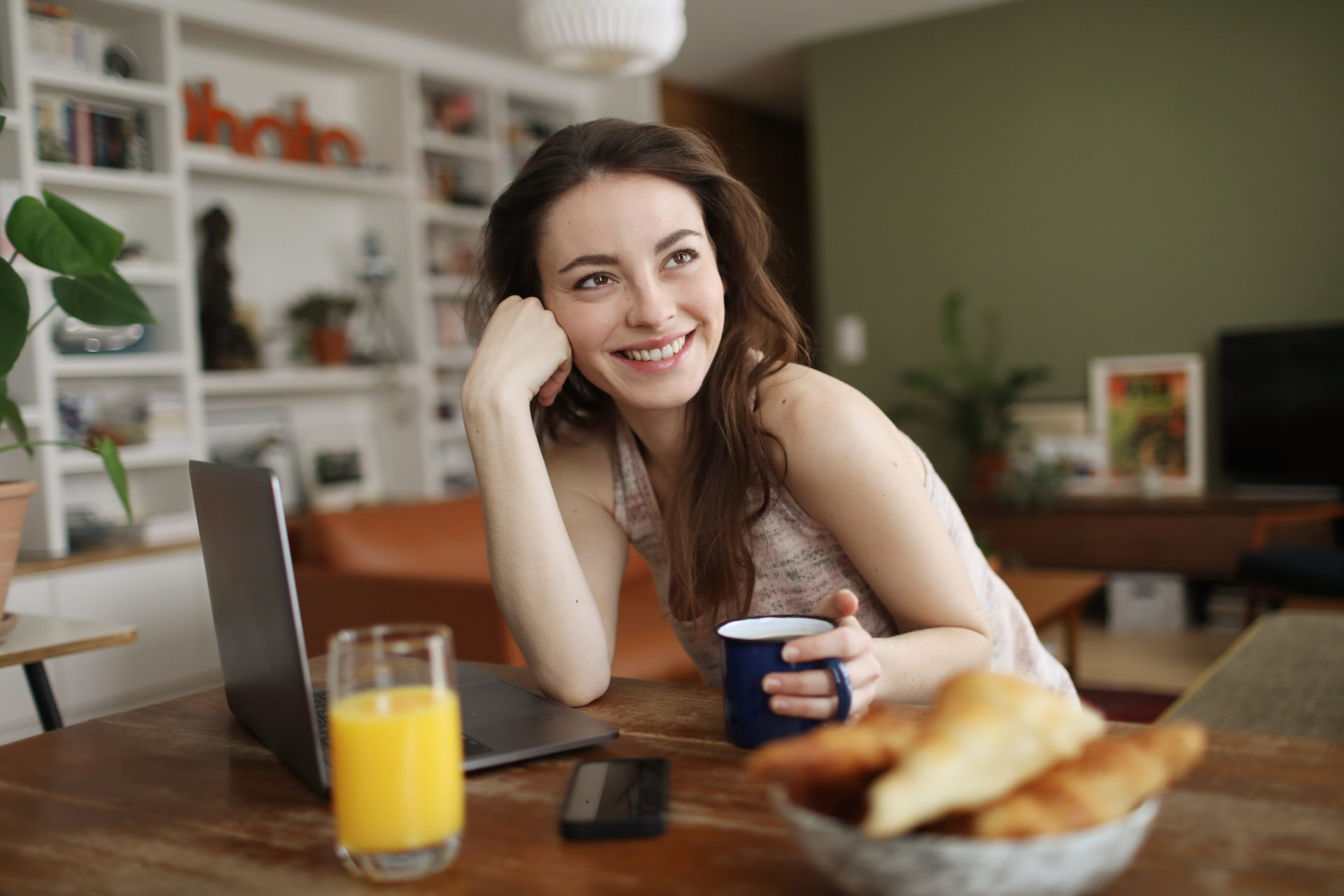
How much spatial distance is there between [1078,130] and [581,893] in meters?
4.95

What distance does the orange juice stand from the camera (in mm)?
624

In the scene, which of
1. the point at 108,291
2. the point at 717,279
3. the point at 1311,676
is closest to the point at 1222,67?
the point at 1311,676

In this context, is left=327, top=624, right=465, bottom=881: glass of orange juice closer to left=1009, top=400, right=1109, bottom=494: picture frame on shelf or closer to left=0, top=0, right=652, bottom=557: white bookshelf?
left=0, top=0, right=652, bottom=557: white bookshelf

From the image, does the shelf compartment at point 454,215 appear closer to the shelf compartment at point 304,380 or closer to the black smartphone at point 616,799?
the shelf compartment at point 304,380

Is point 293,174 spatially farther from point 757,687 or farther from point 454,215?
point 757,687

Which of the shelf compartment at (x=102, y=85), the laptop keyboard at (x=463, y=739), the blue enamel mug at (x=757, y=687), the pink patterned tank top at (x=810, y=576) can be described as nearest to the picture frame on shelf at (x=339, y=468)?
the shelf compartment at (x=102, y=85)

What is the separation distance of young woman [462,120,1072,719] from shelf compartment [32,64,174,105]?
2.89 meters

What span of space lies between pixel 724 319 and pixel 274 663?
2.39ft

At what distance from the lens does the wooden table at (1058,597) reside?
300 centimetres

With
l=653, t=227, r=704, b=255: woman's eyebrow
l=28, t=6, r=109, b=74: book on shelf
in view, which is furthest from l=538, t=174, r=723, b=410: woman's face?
l=28, t=6, r=109, b=74: book on shelf

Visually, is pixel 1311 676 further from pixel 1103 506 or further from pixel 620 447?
pixel 1103 506

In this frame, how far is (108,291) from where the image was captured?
162 cm

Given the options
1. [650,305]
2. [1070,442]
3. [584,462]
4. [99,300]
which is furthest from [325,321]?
[650,305]

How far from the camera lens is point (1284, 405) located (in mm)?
4406
